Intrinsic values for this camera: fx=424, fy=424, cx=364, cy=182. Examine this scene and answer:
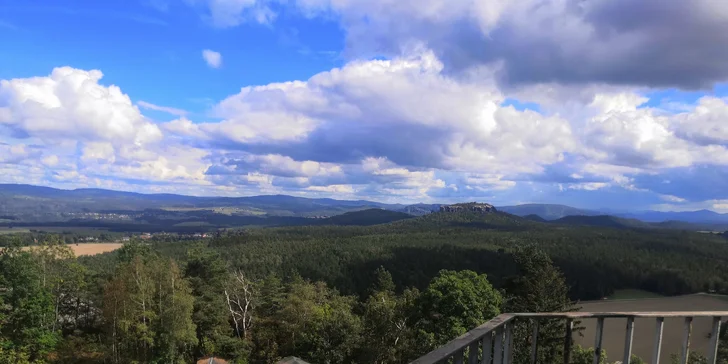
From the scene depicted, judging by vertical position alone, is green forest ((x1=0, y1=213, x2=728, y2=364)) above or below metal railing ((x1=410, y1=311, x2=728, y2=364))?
below

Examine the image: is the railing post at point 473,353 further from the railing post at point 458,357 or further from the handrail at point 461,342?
the railing post at point 458,357

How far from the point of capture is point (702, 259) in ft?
286

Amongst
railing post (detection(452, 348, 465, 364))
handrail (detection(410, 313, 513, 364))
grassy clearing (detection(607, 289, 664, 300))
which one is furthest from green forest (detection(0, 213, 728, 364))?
grassy clearing (detection(607, 289, 664, 300))

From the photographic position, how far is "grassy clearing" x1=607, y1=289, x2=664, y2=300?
69.6 metres

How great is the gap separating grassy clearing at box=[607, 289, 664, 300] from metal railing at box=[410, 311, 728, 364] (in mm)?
76956

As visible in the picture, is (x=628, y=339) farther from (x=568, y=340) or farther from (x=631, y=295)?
(x=631, y=295)

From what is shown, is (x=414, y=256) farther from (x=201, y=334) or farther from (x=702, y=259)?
(x=702, y=259)

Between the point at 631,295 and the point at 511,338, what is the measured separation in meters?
82.6

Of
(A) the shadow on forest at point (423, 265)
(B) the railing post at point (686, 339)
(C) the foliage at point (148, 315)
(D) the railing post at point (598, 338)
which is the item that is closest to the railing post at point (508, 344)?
(D) the railing post at point (598, 338)

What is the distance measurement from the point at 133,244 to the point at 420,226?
368ft

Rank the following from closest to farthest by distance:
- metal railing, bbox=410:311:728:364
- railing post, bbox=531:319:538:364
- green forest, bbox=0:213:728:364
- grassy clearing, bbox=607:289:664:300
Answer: metal railing, bbox=410:311:728:364 → railing post, bbox=531:319:538:364 → green forest, bbox=0:213:728:364 → grassy clearing, bbox=607:289:664:300

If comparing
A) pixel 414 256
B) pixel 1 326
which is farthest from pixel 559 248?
pixel 1 326

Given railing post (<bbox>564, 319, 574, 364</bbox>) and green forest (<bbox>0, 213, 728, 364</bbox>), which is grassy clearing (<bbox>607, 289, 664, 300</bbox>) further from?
railing post (<bbox>564, 319, 574, 364</bbox>)

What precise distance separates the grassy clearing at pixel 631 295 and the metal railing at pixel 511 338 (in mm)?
76956
